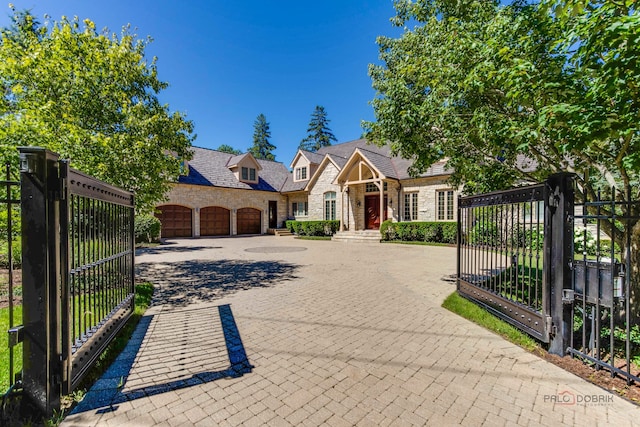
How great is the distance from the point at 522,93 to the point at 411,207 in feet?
52.2

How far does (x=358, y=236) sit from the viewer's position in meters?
19.7

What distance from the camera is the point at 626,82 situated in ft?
9.27

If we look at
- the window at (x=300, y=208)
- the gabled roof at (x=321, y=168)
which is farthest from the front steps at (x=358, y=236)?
the window at (x=300, y=208)

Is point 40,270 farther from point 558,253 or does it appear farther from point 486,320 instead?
point 486,320

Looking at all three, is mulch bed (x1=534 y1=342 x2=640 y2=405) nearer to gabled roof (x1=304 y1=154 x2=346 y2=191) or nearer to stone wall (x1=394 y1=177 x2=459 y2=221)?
stone wall (x1=394 y1=177 x2=459 y2=221)

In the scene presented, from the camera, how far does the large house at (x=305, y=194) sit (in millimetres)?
19127

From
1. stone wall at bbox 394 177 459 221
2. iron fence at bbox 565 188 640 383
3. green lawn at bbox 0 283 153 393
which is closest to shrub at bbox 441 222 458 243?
stone wall at bbox 394 177 459 221

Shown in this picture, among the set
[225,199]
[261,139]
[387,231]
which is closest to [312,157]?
[225,199]

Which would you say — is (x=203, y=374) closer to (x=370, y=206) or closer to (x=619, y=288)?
(x=619, y=288)

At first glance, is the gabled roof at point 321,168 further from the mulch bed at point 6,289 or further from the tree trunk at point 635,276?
the tree trunk at point 635,276

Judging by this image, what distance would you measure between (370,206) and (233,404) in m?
19.8

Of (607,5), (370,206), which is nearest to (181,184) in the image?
(370,206)

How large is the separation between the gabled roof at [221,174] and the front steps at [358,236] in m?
9.23

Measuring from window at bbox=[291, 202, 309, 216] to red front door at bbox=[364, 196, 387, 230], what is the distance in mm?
5830
